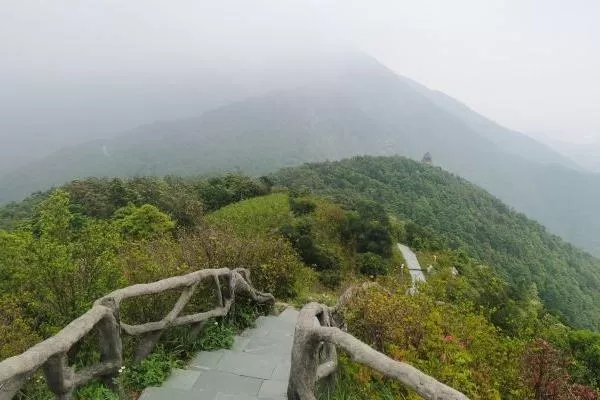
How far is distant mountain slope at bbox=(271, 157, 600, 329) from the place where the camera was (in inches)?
2249

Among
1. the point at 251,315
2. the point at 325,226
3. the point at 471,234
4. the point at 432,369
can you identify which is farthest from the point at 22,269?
the point at 471,234

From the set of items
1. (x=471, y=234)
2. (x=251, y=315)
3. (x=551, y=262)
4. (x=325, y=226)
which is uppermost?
(x=251, y=315)

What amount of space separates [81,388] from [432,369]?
10.2 feet

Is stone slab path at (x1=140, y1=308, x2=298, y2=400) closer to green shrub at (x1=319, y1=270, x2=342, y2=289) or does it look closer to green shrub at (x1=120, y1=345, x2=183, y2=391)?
green shrub at (x1=120, y1=345, x2=183, y2=391)

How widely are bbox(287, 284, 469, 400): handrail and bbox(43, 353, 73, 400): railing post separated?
1575mm

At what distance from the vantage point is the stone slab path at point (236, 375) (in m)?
3.97

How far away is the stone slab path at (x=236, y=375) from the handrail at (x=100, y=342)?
41cm

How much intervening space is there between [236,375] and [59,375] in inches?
71.0

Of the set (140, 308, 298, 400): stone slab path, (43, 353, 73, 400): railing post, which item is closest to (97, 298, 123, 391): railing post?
(140, 308, 298, 400): stone slab path

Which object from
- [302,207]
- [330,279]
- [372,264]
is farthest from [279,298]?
[302,207]

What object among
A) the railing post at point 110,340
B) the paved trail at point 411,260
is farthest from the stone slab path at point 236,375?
the paved trail at point 411,260

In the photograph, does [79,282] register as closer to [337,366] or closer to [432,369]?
[337,366]

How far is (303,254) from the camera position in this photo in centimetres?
1762

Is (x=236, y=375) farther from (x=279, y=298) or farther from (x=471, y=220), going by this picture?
(x=471, y=220)
